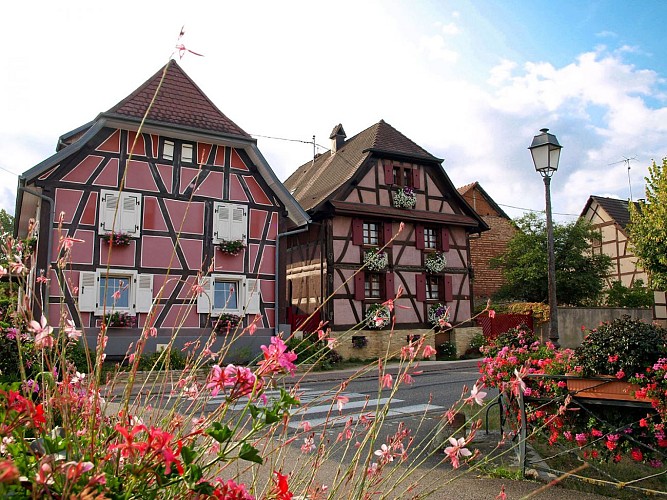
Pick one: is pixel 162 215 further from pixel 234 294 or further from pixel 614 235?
pixel 614 235

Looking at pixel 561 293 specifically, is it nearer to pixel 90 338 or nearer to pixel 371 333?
pixel 371 333

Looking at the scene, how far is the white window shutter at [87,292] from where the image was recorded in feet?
53.0

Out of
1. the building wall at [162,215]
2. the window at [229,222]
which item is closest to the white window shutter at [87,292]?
the building wall at [162,215]

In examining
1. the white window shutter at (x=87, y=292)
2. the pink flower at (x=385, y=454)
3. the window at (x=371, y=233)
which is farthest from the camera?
the window at (x=371, y=233)

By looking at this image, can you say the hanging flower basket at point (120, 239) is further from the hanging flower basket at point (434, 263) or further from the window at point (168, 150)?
the hanging flower basket at point (434, 263)

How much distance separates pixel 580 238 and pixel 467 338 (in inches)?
285

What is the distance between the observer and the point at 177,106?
723 inches

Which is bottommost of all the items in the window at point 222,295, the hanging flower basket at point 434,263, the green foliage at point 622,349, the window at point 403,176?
the green foliage at point 622,349

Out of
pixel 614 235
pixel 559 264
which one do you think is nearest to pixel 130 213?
pixel 559 264

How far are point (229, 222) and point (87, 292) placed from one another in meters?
4.58

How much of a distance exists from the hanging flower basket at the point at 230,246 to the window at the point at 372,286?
18.9 feet

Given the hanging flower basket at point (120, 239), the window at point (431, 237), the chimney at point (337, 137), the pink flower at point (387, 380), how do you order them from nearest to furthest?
1. the pink flower at point (387, 380)
2. the hanging flower basket at point (120, 239)
3. the window at point (431, 237)
4. the chimney at point (337, 137)

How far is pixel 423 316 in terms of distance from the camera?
23094 millimetres

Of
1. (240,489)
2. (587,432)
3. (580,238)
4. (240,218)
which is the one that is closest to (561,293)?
(580,238)
